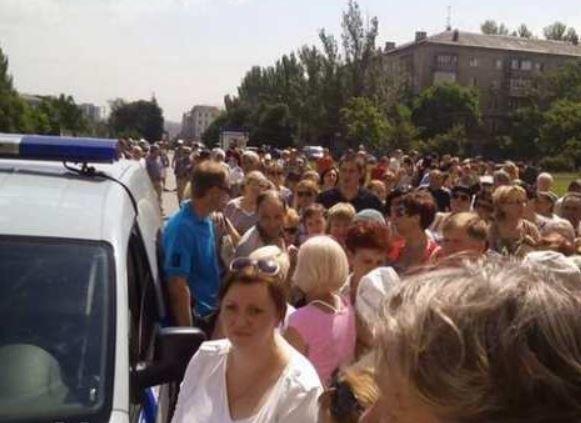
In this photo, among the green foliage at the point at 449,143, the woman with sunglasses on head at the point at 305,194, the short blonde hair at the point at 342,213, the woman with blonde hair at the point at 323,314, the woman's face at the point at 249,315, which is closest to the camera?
the woman's face at the point at 249,315

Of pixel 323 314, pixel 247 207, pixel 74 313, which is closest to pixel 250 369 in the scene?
pixel 74 313

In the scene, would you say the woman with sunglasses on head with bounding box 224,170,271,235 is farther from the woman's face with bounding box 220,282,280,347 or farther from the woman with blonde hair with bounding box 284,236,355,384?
the woman's face with bounding box 220,282,280,347

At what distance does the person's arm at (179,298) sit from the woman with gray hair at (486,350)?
348 centimetres

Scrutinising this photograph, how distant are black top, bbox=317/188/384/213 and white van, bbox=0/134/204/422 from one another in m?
4.57

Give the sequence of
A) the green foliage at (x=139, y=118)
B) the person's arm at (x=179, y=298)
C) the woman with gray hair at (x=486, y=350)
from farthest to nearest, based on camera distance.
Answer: the green foliage at (x=139, y=118) → the person's arm at (x=179, y=298) → the woman with gray hair at (x=486, y=350)

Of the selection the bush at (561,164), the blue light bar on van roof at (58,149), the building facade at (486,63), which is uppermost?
the building facade at (486,63)

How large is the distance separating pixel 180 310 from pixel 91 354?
74.0 inches

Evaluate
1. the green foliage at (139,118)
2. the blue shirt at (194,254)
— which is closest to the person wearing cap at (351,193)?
the blue shirt at (194,254)

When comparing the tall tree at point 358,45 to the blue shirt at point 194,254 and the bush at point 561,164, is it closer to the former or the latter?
the bush at point 561,164

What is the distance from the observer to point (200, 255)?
5145mm

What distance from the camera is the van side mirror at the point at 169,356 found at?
3041 mm

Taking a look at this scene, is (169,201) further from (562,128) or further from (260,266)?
(562,128)

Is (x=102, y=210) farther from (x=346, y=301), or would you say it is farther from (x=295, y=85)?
(x=295, y=85)

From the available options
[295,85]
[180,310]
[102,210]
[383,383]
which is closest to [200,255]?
[180,310]
